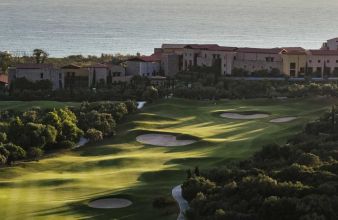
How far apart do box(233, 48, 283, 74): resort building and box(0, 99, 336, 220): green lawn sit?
17.8 meters

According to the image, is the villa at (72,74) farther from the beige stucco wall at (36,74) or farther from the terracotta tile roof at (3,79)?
the terracotta tile roof at (3,79)

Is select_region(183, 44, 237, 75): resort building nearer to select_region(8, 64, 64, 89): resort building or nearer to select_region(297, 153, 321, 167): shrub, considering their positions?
select_region(8, 64, 64, 89): resort building

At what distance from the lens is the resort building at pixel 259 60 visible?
84.4 metres

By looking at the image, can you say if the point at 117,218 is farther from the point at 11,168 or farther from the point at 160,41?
the point at 160,41

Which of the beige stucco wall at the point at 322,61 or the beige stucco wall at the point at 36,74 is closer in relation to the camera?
the beige stucco wall at the point at 36,74

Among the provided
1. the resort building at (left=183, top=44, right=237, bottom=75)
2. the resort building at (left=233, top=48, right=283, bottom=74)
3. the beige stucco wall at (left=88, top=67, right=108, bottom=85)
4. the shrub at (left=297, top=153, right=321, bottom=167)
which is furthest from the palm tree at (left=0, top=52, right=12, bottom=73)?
the shrub at (left=297, top=153, right=321, bottom=167)

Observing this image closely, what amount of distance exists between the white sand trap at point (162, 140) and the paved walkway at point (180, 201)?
16.4 metres

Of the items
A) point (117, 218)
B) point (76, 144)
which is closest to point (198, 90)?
point (76, 144)

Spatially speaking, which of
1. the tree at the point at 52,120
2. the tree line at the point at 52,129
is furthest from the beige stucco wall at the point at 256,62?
the tree at the point at 52,120

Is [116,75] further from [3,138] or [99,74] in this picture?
[3,138]

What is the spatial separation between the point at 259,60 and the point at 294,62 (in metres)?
3.89

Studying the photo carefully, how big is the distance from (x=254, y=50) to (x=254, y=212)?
204 ft

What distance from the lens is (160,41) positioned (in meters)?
179

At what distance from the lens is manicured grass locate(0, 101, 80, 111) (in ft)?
211
